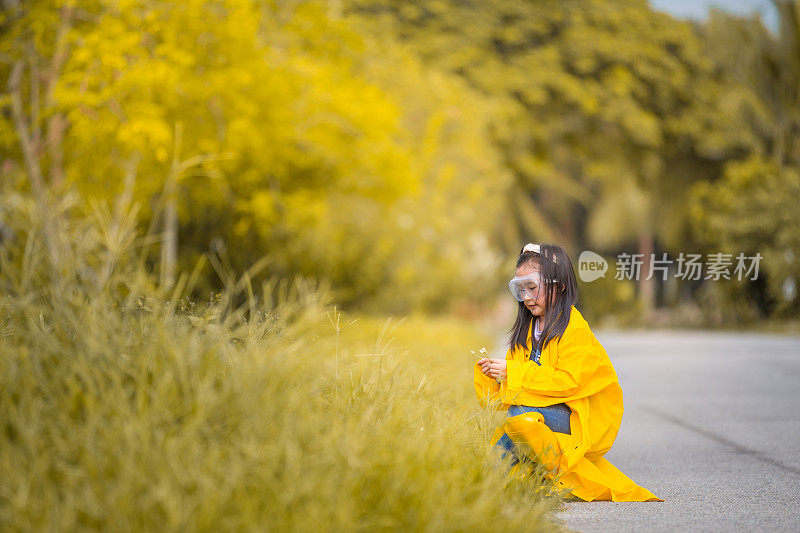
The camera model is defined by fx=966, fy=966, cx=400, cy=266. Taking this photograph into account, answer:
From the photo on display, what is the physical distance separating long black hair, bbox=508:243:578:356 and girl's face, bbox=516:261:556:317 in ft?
0.05

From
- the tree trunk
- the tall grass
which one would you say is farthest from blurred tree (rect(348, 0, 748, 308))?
the tall grass

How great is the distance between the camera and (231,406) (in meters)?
3.26

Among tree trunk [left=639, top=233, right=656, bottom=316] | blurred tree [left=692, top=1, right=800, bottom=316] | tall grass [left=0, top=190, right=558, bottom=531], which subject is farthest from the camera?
tree trunk [left=639, top=233, right=656, bottom=316]

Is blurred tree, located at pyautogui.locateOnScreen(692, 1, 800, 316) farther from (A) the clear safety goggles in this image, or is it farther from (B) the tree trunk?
(A) the clear safety goggles

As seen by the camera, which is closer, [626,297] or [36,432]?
[36,432]

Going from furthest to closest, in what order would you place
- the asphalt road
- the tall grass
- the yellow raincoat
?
the yellow raincoat → the asphalt road → the tall grass

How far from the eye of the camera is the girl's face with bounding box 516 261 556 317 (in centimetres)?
461

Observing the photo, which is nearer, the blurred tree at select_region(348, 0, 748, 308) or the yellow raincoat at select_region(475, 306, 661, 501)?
the yellow raincoat at select_region(475, 306, 661, 501)

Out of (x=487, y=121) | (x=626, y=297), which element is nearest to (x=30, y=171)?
(x=487, y=121)

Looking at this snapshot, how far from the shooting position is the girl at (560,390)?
14.5 feet

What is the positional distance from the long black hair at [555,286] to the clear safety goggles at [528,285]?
1.3 inches

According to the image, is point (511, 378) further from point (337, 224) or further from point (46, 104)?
point (337, 224)

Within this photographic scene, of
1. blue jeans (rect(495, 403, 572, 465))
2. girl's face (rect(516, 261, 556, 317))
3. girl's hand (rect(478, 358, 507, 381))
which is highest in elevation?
girl's face (rect(516, 261, 556, 317))

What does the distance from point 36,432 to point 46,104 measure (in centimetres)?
832
